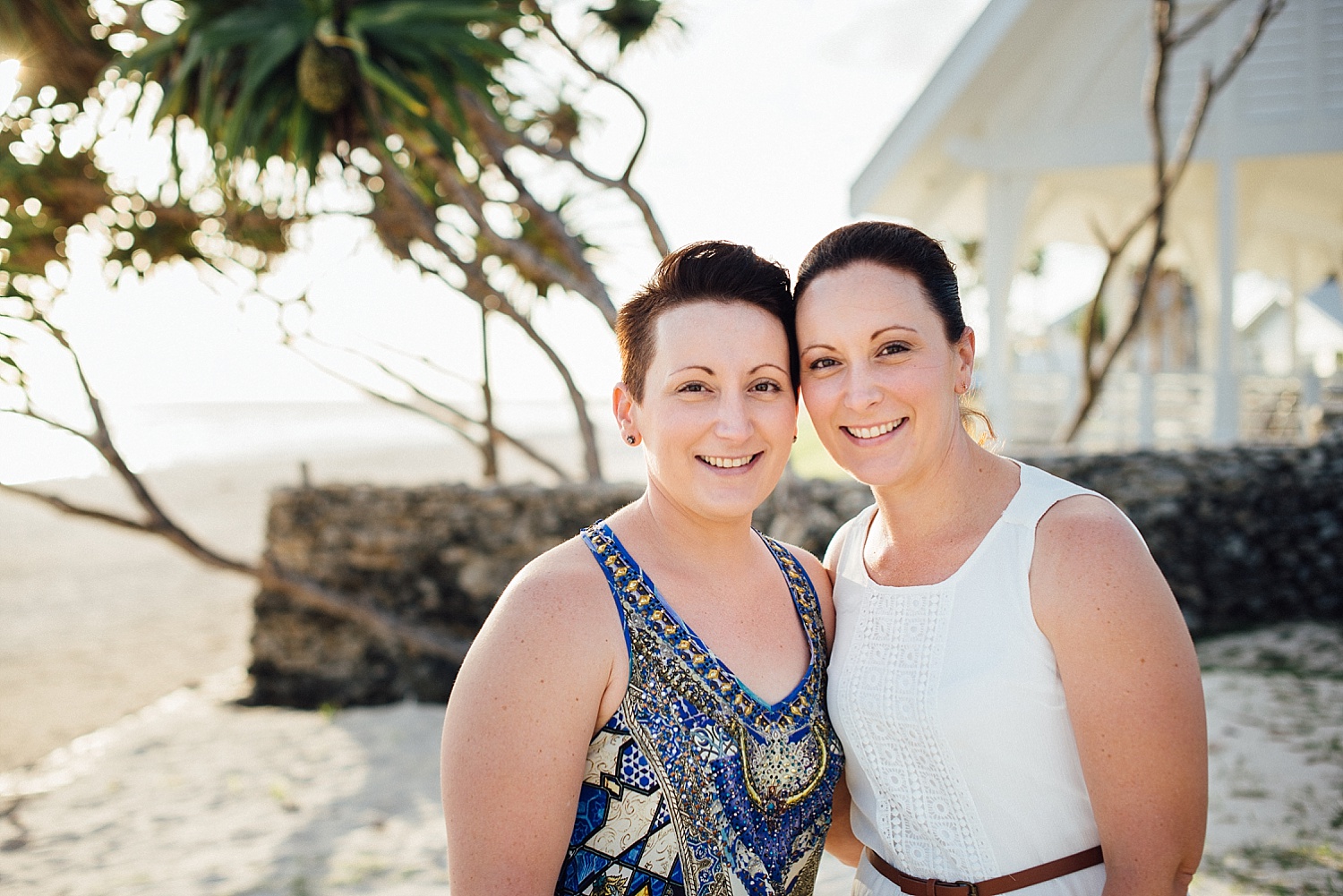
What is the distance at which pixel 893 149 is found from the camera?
9.35 m

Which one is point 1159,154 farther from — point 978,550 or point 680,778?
point 680,778

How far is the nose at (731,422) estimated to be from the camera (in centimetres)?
191

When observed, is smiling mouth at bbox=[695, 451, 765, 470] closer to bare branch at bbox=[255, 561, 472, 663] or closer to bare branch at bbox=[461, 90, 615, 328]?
bare branch at bbox=[461, 90, 615, 328]

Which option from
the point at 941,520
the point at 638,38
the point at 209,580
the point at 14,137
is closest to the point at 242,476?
the point at 209,580

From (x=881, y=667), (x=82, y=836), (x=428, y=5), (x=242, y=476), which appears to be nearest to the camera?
(x=881, y=667)

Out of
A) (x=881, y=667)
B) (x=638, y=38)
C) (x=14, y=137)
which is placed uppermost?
(x=638, y=38)

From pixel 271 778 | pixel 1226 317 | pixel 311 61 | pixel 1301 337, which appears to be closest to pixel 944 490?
pixel 311 61

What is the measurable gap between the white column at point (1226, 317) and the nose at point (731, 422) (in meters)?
8.64

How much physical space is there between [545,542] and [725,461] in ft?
17.0

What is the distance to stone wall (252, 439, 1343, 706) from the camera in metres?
6.68

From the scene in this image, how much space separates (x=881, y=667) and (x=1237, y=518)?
236 inches

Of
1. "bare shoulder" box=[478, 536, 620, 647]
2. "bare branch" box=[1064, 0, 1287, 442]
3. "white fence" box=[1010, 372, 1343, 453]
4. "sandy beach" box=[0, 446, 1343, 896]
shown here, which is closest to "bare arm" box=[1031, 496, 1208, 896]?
"bare shoulder" box=[478, 536, 620, 647]

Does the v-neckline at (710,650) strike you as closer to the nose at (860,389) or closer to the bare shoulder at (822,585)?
the bare shoulder at (822,585)

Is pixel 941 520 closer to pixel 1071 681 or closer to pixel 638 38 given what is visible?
pixel 1071 681
